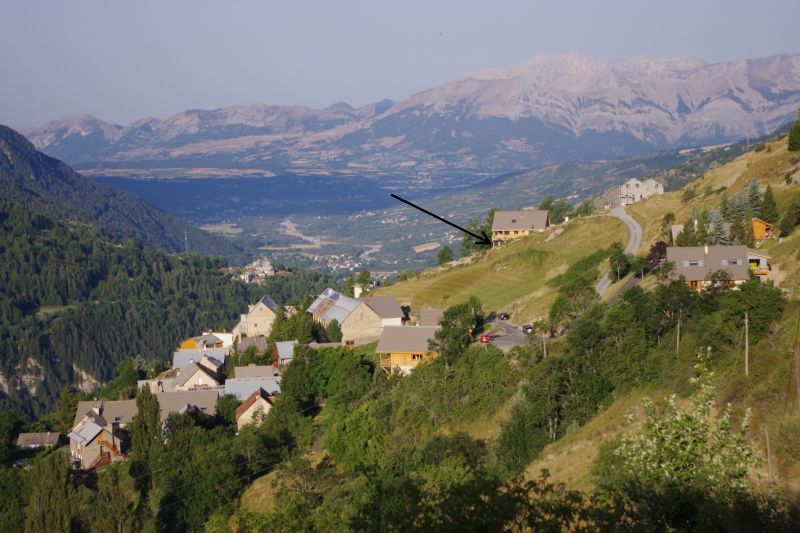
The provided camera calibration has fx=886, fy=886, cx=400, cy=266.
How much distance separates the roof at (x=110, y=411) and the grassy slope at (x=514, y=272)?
788 inches

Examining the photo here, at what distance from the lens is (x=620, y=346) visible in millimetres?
34906

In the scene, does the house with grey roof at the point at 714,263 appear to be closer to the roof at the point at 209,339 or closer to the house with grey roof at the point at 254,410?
the house with grey roof at the point at 254,410

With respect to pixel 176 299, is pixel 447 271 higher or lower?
higher

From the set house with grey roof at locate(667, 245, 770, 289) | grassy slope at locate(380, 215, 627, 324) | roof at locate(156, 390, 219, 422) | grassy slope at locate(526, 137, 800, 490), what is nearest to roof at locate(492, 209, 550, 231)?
grassy slope at locate(380, 215, 627, 324)

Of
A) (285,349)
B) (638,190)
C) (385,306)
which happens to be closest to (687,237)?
(385,306)

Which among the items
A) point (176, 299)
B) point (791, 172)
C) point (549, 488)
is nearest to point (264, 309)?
point (791, 172)

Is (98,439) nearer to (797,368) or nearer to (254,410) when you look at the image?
(254,410)

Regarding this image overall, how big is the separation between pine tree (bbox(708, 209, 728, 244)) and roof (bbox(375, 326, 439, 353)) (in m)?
15.8

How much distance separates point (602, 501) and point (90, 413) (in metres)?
45.7

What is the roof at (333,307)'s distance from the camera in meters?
59.0

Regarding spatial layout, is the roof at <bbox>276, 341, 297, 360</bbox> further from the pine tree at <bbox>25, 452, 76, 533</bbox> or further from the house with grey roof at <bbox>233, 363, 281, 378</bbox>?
the pine tree at <bbox>25, 452, 76, 533</bbox>

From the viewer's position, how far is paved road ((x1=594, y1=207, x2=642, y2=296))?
5260cm

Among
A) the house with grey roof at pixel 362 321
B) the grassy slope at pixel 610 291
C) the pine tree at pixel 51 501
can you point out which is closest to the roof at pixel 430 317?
the house with grey roof at pixel 362 321

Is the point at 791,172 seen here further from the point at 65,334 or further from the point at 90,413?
the point at 65,334
